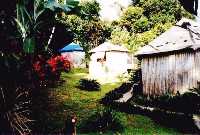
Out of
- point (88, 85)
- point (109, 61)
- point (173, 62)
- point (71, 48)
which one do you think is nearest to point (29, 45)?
point (173, 62)

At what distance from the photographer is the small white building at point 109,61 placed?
33.2 metres

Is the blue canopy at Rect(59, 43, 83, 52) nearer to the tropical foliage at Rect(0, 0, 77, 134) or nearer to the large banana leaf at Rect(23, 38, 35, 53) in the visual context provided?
the tropical foliage at Rect(0, 0, 77, 134)

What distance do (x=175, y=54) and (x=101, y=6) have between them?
30369mm

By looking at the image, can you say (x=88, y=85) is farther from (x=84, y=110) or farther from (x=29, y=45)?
(x=29, y=45)

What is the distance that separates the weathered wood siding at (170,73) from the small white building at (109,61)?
13471 mm

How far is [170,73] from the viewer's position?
58.2 ft

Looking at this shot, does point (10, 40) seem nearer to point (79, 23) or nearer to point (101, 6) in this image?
point (79, 23)

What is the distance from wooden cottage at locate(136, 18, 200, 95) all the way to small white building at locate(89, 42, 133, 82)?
13.5m

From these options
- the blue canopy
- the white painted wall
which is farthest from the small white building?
the blue canopy

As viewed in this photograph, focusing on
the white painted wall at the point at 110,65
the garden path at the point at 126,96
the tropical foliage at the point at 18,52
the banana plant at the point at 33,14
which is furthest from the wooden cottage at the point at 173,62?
the white painted wall at the point at 110,65

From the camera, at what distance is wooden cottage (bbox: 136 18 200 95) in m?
16.6

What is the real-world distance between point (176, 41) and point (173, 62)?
4.93ft

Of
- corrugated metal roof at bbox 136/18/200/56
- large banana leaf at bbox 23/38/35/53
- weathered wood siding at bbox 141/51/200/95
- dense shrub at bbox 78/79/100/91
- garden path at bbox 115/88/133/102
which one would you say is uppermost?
corrugated metal roof at bbox 136/18/200/56

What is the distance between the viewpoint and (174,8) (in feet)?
132
